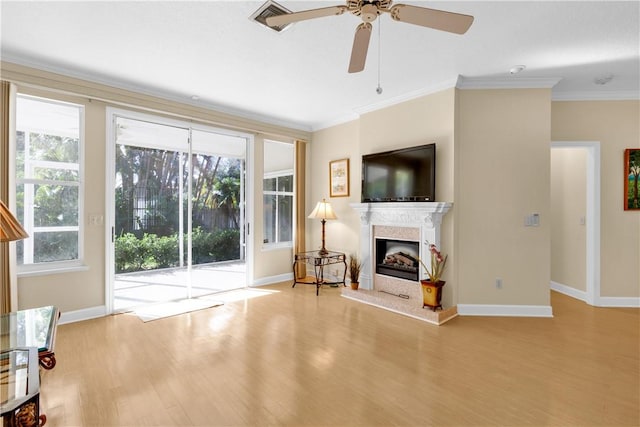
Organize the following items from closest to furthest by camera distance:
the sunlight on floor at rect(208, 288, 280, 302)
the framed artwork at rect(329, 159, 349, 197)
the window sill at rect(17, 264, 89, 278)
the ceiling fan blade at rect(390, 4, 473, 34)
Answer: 1. the ceiling fan blade at rect(390, 4, 473, 34)
2. the window sill at rect(17, 264, 89, 278)
3. the sunlight on floor at rect(208, 288, 280, 302)
4. the framed artwork at rect(329, 159, 349, 197)

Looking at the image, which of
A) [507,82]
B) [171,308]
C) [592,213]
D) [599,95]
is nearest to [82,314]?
[171,308]

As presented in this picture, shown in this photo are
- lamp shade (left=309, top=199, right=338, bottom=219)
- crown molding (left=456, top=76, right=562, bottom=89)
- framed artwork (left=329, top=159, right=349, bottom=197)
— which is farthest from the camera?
framed artwork (left=329, top=159, right=349, bottom=197)

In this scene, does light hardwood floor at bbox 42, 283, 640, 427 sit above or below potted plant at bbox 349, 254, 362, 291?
below

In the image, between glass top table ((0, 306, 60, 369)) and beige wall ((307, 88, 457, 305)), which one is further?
beige wall ((307, 88, 457, 305))

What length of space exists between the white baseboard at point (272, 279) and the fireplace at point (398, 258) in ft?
5.94

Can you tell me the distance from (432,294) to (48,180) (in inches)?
179

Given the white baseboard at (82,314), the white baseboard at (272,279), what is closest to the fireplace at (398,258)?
the white baseboard at (272,279)

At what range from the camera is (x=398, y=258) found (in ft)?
14.3

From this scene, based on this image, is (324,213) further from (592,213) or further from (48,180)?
(592,213)

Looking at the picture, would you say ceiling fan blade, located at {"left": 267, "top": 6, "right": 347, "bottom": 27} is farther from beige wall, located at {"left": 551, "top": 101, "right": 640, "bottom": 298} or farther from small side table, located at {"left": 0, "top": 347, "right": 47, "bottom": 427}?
beige wall, located at {"left": 551, "top": 101, "right": 640, "bottom": 298}

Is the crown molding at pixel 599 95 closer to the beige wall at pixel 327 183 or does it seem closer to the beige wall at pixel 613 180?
the beige wall at pixel 613 180

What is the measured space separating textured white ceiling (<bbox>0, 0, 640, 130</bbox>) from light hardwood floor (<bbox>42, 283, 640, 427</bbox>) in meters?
2.81

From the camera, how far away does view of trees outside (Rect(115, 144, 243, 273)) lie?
4.05 m

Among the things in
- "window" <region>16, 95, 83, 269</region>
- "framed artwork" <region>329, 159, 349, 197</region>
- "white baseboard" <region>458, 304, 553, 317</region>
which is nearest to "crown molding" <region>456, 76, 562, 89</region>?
"framed artwork" <region>329, 159, 349, 197</region>
